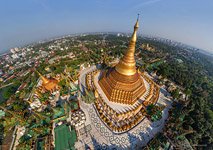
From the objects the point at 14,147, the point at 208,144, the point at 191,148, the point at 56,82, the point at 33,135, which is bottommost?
the point at 208,144

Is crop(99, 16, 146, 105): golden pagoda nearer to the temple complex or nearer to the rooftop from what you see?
the temple complex

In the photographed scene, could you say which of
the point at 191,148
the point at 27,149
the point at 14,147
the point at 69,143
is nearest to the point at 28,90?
the point at 14,147

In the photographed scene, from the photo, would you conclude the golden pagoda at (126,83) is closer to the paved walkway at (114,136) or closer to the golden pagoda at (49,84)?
the paved walkway at (114,136)

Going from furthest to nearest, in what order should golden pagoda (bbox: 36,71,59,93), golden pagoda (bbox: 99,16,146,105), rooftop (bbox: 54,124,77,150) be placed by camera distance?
golden pagoda (bbox: 36,71,59,93)
golden pagoda (bbox: 99,16,146,105)
rooftop (bbox: 54,124,77,150)

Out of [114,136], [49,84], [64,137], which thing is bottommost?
[114,136]

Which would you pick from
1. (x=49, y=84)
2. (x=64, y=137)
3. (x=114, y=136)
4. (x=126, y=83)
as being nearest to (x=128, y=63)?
(x=126, y=83)

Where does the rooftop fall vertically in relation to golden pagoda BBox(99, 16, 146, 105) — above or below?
below

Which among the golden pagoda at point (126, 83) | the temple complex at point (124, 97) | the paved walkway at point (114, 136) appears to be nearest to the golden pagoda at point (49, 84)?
the temple complex at point (124, 97)

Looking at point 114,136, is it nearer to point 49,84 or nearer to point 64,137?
point 64,137

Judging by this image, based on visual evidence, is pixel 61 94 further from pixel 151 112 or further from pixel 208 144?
pixel 208 144

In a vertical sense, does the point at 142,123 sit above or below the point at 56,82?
below

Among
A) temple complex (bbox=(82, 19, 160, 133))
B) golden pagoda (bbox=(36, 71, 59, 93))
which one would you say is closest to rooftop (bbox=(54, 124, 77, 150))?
temple complex (bbox=(82, 19, 160, 133))
